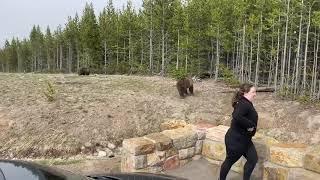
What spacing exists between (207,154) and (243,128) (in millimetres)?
2210

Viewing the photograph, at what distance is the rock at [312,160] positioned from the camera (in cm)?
661

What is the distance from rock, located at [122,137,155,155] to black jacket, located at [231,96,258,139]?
70.0 inches

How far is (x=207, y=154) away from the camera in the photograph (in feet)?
27.5

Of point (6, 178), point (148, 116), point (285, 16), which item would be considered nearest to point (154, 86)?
point (148, 116)

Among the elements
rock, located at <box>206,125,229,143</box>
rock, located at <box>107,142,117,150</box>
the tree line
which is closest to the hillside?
rock, located at <box>107,142,117,150</box>

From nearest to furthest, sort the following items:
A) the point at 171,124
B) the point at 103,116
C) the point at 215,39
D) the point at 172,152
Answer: the point at 172,152 → the point at 171,124 → the point at 103,116 → the point at 215,39

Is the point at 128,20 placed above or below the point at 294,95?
above

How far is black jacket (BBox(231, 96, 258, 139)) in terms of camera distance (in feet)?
20.4

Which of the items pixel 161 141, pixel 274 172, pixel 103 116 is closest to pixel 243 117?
pixel 274 172

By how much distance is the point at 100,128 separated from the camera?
1177 centimetres

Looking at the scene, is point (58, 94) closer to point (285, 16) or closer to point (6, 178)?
point (285, 16)

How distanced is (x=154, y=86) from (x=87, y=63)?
27312 mm

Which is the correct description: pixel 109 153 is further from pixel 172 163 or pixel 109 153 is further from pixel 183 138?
pixel 183 138

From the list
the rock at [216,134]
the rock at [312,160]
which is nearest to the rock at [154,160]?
the rock at [216,134]
